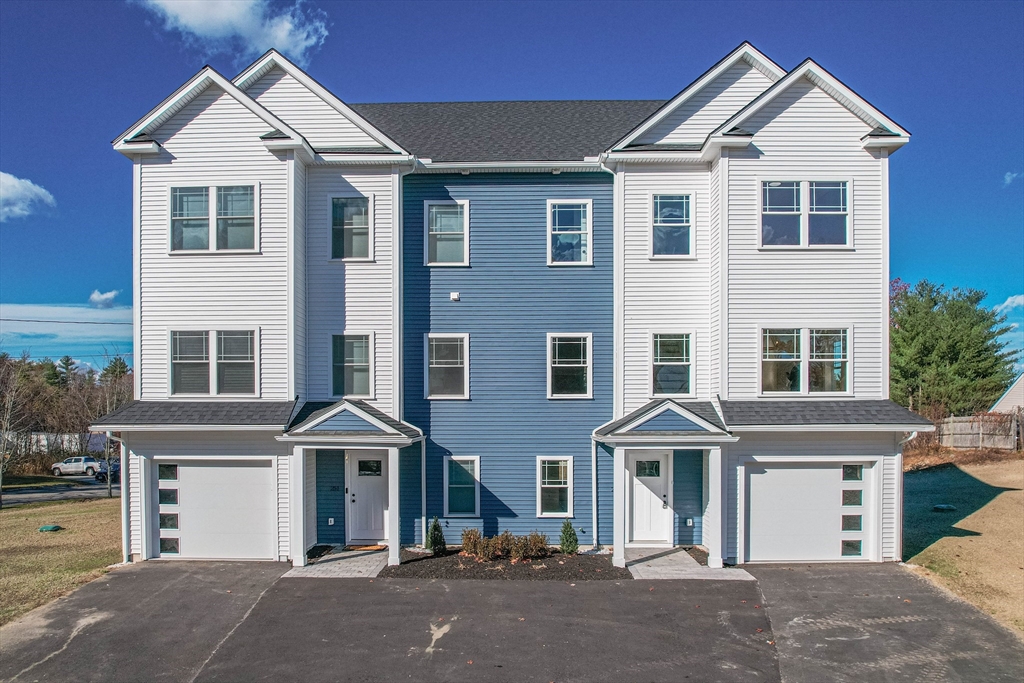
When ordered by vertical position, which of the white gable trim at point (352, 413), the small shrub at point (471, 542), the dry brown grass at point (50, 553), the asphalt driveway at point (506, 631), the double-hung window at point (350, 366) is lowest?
the dry brown grass at point (50, 553)

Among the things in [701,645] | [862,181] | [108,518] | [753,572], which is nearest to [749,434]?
[753,572]

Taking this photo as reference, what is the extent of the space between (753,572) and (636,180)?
8.49 meters

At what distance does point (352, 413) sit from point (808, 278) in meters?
9.86

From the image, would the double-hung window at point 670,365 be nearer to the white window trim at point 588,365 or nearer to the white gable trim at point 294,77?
the white window trim at point 588,365

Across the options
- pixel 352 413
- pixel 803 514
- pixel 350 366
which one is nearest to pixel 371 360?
pixel 350 366

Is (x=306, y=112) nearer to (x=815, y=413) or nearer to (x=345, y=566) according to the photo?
(x=345, y=566)

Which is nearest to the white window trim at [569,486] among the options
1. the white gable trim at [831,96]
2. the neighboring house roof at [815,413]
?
the neighboring house roof at [815,413]

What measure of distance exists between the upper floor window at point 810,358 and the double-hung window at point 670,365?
160cm

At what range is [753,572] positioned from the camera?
Answer: 11.7 meters

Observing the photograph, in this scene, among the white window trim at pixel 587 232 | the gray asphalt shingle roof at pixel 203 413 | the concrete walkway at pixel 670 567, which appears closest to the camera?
the concrete walkway at pixel 670 567

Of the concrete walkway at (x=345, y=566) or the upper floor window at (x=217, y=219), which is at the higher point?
the upper floor window at (x=217, y=219)

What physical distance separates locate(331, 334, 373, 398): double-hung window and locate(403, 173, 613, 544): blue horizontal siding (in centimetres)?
95

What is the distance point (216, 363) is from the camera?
12.8 m

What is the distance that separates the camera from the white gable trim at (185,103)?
12562 mm
